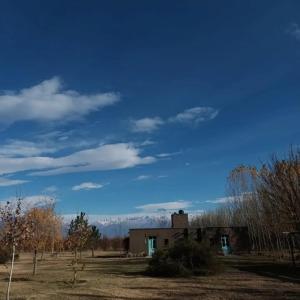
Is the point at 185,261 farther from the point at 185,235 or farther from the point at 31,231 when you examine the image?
the point at 185,235

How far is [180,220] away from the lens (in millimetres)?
54312

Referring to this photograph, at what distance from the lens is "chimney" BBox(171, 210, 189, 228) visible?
53.9 metres

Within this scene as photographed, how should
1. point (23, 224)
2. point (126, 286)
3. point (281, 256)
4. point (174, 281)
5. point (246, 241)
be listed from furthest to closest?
1. point (246, 241)
2. point (281, 256)
3. point (174, 281)
4. point (126, 286)
5. point (23, 224)

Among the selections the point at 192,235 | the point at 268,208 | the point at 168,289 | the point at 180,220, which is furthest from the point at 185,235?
the point at 168,289

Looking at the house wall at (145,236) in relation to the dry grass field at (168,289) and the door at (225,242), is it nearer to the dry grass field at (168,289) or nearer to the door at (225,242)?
the door at (225,242)

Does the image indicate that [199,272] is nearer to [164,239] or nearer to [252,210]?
[252,210]

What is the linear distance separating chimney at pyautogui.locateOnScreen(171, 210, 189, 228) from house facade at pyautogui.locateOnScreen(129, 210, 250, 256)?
2110 mm

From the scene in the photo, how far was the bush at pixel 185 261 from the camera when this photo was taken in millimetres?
21156

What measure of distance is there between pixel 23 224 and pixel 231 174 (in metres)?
41.6

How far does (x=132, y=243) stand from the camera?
5134cm

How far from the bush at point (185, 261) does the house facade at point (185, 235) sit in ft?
90.0

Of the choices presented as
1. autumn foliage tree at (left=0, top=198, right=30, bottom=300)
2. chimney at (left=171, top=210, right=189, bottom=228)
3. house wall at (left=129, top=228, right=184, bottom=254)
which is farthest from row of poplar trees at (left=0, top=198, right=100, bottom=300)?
chimney at (left=171, top=210, right=189, bottom=228)

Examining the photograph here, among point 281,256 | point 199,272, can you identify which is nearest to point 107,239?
point 281,256

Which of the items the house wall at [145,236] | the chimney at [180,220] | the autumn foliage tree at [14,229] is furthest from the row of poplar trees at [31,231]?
the chimney at [180,220]
